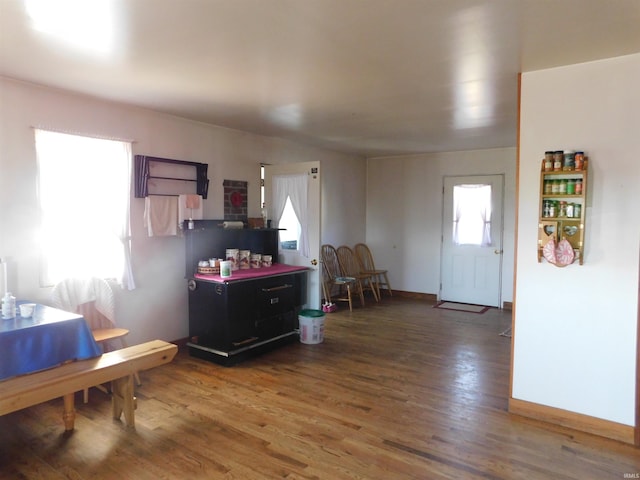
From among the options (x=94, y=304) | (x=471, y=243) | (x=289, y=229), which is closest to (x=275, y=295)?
(x=289, y=229)

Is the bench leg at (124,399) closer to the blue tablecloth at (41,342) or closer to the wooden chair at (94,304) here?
the blue tablecloth at (41,342)

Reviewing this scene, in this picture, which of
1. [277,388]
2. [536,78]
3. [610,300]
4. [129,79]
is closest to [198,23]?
[129,79]

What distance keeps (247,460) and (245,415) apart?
55cm

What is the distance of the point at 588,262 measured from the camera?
2723mm

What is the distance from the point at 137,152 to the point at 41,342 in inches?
80.1

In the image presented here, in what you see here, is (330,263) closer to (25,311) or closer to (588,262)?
(588,262)

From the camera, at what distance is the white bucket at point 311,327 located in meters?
4.54

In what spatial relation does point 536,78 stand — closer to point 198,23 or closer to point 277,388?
point 198,23

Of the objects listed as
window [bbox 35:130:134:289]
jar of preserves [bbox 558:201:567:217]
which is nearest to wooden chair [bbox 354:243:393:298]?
window [bbox 35:130:134:289]

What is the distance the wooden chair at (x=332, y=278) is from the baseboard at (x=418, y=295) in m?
→ 1.00

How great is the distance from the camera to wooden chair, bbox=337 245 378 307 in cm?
682

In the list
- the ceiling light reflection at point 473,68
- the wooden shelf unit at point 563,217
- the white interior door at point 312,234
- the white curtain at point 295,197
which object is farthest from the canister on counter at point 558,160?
the white curtain at point 295,197

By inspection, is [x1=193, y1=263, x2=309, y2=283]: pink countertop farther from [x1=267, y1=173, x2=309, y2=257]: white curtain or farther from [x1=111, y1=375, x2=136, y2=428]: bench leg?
[x1=111, y1=375, x2=136, y2=428]: bench leg

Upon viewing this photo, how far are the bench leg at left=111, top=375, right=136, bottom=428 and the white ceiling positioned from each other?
210 cm
